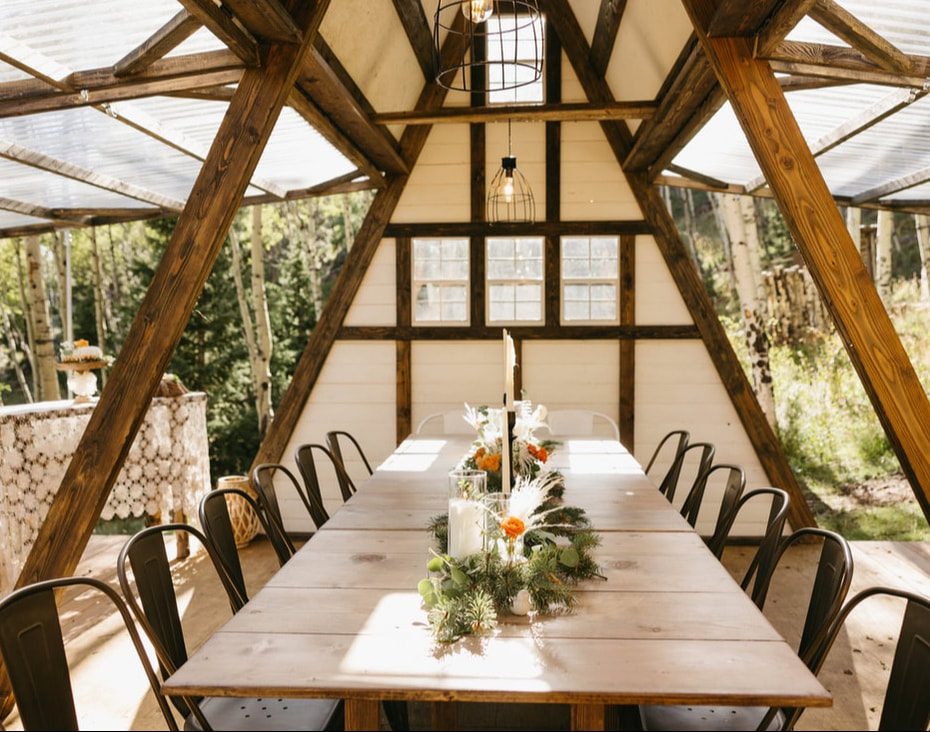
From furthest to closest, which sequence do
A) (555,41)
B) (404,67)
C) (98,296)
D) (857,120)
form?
(98,296)
(555,41)
(404,67)
(857,120)

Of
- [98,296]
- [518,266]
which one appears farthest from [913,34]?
[98,296]

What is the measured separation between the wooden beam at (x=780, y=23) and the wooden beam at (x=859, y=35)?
0.30 feet

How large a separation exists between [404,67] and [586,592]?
3866 mm

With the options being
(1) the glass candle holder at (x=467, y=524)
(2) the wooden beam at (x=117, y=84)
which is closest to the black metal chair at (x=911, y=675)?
(1) the glass candle holder at (x=467, y=524)

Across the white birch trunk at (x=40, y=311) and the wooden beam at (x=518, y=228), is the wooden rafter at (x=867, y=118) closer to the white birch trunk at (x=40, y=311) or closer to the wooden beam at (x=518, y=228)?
the wooden beam at (x=518, y=228)

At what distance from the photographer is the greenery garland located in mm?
1617

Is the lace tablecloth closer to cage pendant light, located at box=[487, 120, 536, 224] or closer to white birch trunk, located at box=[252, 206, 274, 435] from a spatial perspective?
cage pendant light, located at box=[487, 120, 536, 224]

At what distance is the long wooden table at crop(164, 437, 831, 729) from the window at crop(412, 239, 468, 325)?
3.33 m

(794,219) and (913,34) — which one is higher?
(913,34)

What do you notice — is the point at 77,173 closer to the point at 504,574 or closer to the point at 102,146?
the point at 102,146

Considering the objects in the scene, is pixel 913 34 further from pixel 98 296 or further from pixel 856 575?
pixel 98 296

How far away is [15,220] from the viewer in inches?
207

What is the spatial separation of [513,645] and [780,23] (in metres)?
2.12

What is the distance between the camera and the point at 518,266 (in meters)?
5.48
